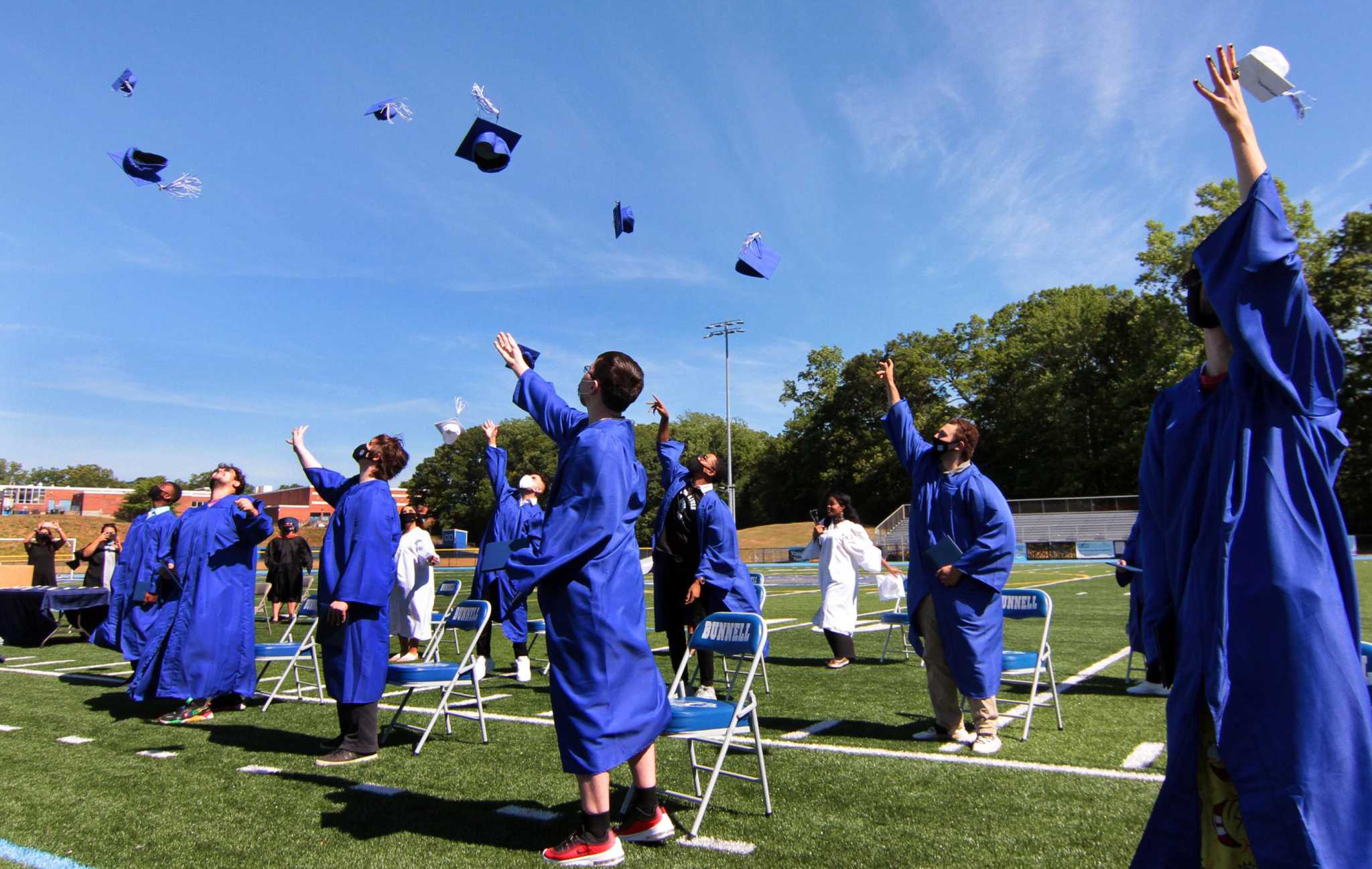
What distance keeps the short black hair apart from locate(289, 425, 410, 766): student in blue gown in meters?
2.17

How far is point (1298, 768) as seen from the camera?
5.53ft

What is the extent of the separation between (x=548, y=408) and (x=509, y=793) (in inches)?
78.2

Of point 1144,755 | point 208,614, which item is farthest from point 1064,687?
point 208,614

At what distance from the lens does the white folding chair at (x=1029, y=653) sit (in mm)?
5363

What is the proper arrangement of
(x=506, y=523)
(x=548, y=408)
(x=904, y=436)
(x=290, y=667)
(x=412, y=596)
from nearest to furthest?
(x=548, y=408) < (x=904, y=436) < (x=290, y=667) < (x=506, y=523) < (x=412, y=596)

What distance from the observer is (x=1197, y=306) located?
213cm

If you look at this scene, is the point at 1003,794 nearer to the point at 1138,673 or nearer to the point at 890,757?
the point at 890,757

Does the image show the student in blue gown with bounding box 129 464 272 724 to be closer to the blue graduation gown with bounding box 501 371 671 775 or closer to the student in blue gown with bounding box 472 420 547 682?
the student in blue gown with bounding box 472 420 547 682

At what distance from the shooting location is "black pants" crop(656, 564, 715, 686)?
6.38 m

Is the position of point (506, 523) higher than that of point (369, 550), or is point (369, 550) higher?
point (506, 523)

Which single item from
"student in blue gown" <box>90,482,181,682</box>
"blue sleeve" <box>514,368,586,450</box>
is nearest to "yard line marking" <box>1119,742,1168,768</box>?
"blue sleeve" <box>514,368,586,450</box>

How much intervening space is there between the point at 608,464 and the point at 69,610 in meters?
12.4

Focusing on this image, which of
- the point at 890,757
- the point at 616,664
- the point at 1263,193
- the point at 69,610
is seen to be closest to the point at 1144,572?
the point at 1263,193

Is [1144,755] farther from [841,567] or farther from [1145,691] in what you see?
[841,567]
